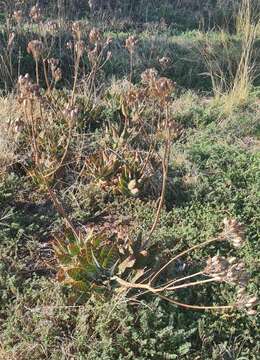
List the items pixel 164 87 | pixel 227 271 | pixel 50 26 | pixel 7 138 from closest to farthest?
pixel 227 271 → pixel 164 87 → pixel 7 138 → pixel 50 26

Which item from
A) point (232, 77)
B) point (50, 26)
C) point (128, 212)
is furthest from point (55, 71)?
point (232, 77)

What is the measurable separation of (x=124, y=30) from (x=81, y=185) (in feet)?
14.4

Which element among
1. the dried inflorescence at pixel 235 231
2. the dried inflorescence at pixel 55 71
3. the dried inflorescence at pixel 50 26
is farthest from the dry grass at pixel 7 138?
the dried inflorescence at pixel 235 231

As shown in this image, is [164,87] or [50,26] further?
[50,26]

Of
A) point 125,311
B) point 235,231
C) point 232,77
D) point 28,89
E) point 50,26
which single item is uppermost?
point 28,89

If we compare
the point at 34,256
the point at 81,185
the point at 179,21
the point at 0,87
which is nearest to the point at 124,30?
the point at 179,21

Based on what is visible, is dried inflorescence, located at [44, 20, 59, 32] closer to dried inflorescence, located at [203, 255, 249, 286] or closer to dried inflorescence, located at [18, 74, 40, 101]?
dried inflorescence, located at [18, 74, 40, 101]

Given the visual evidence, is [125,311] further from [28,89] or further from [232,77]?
[232,77]

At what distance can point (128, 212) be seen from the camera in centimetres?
432

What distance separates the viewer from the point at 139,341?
125 inches

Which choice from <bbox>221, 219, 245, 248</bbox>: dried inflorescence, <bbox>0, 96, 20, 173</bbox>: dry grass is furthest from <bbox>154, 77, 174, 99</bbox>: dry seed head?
<bbox>0, 96, 20, 173</bbox>: dry grass

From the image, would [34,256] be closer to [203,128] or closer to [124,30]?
[203,128]

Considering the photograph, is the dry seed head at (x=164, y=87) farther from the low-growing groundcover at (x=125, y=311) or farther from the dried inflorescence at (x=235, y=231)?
the low-growing groundcover at (x=125, y=311)

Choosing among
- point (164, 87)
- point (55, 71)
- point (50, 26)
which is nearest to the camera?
point (164, 87)
